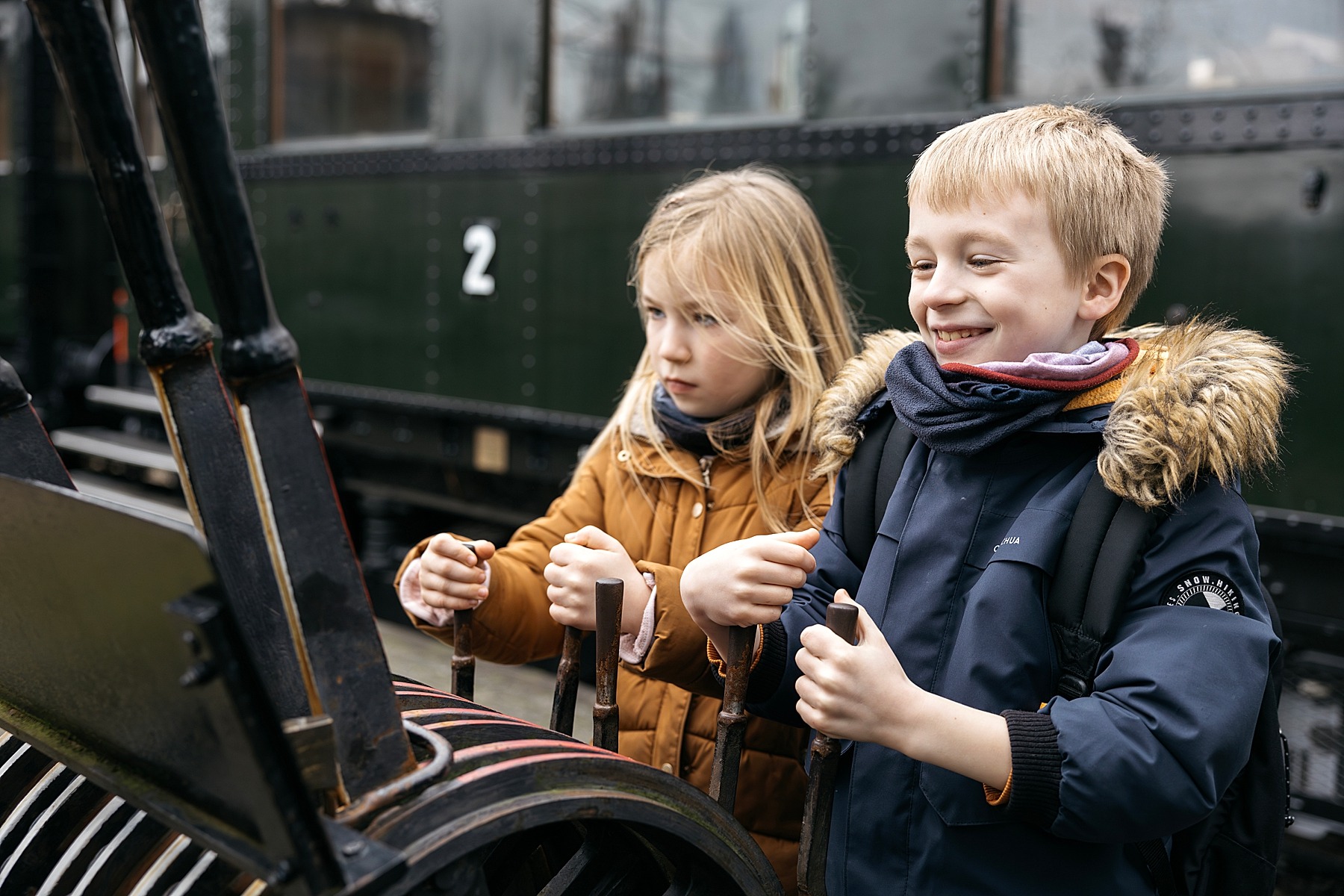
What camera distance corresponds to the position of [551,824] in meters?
1.18

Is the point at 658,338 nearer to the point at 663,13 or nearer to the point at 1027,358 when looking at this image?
the point at 1027,358

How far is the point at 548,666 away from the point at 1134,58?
9.51 feet

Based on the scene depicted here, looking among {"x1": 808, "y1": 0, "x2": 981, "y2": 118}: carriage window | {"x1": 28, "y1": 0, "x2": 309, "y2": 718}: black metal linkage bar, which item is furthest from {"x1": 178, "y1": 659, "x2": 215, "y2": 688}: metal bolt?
{"x1": 808, "y1": 0, "x2": 981, "y2": 118}: carriage window

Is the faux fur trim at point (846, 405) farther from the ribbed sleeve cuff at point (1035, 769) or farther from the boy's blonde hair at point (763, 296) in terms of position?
the ribbed sleeve cuff at point (1035, 769)

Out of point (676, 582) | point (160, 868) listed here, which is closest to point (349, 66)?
point (676, 582)

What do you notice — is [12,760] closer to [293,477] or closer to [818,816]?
[293,477]

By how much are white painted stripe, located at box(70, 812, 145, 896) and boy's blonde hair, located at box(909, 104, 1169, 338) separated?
3.44 feet

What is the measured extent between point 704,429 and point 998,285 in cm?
62


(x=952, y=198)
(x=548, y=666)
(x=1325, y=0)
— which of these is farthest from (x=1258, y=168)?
(x=548, y=666)

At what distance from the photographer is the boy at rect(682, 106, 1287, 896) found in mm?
1140

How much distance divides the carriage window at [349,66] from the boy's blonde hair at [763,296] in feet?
10.5

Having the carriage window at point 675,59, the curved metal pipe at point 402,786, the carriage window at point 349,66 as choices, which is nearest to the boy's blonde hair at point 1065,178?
the curved metal pipe at point 402,786

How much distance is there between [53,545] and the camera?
38.0 inches

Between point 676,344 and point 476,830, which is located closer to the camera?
point 476,830
